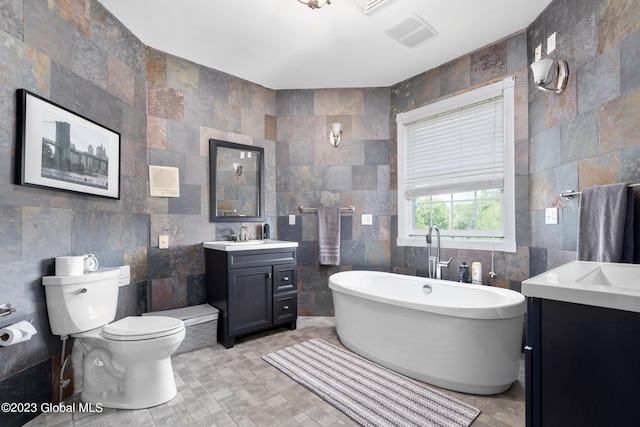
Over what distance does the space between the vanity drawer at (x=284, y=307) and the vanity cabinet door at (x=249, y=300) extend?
63 mm

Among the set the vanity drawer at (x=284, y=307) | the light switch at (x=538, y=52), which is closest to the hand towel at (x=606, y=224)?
the light switch at (x=538, y=52)

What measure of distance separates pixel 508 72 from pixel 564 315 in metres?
2.37

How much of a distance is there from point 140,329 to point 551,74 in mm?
3197

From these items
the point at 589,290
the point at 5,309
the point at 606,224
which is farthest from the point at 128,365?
the point at 606,224

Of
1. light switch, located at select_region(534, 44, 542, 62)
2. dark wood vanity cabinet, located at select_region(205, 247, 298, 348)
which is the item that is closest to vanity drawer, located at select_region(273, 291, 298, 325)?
dark wood vanity cabinet, located at select_region(205, 247, 298, 348)

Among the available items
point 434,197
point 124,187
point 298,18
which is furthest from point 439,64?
point 124,187

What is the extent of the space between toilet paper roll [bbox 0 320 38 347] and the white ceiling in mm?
2168

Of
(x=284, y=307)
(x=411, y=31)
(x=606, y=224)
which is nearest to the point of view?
(x=606, y=224)

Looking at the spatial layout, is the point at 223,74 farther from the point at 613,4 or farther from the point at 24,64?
the point at 613,4

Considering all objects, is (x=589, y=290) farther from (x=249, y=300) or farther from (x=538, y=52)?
(x=249, y=300)

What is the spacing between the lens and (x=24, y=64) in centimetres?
160

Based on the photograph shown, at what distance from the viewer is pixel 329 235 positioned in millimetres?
3326

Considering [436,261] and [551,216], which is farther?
[436,261]

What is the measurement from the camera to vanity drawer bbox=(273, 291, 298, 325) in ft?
9.43
